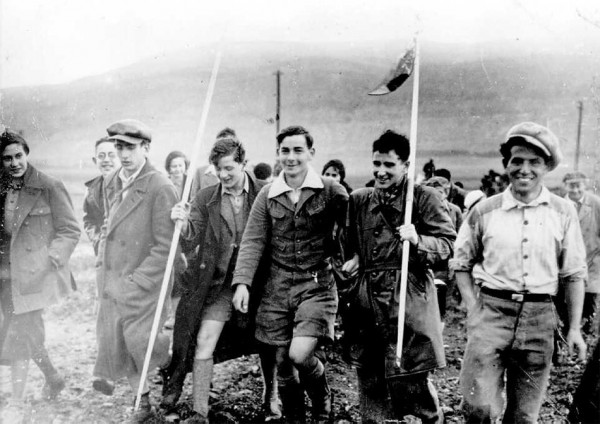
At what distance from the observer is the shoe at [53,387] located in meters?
4.95

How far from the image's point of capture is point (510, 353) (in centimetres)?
332

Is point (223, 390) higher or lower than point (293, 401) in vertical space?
lower

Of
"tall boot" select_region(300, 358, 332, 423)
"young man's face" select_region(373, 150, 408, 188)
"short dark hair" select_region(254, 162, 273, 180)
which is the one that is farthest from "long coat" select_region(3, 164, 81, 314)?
"short dark hair" select_region(254, 162, 273, 180)

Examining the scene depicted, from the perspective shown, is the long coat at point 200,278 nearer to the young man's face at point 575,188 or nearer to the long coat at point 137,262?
the long coat at point 137,262

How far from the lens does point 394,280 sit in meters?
3.75

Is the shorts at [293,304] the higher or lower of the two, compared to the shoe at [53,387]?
higher

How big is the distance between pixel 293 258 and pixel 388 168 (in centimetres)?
99

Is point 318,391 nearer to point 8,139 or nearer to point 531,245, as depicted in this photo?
point 531,245

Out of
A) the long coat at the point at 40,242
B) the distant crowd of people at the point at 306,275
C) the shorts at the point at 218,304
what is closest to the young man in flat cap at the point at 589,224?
the distant crowd of people at the point at 306,275

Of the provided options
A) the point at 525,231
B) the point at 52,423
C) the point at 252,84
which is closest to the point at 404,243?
the point at 525,231

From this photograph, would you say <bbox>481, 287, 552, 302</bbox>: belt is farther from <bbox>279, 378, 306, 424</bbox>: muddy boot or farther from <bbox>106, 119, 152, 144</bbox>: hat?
<bbox>106, 119, 152, 144</bbox>: hat

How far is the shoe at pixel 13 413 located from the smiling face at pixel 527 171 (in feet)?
13.7

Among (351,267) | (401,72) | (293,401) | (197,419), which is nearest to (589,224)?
(401,72)

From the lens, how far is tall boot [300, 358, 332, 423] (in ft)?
13.5
